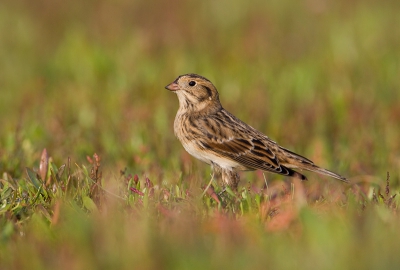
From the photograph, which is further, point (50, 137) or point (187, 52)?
point (187, 52)

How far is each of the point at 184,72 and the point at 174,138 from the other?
2.69 meters

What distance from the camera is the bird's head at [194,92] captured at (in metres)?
7.76

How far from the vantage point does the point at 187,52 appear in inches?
508

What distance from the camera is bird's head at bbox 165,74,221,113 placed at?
7762 mm

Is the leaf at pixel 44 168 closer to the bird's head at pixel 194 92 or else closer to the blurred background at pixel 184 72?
the blurred background at pixel 184 72

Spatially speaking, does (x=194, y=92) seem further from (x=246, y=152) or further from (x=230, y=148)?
(x=246, y=152)

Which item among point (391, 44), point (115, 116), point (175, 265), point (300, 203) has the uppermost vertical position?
point (391, 44)

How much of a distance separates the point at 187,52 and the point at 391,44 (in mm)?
3313

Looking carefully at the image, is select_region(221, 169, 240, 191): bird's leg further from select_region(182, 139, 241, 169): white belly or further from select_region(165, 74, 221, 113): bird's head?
select_region(165, 74, 221, 113): bird's head

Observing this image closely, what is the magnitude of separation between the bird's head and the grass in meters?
0.60

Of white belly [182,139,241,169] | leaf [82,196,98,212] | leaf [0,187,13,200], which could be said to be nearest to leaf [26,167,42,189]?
leaf [0,187,13,200]

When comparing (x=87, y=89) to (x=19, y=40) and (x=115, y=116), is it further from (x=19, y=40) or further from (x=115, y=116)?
(x=19, y=40)

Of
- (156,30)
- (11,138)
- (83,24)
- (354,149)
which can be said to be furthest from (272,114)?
(83,24)

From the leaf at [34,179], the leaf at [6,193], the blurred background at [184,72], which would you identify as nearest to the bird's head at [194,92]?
the blurred background at [184,72]
